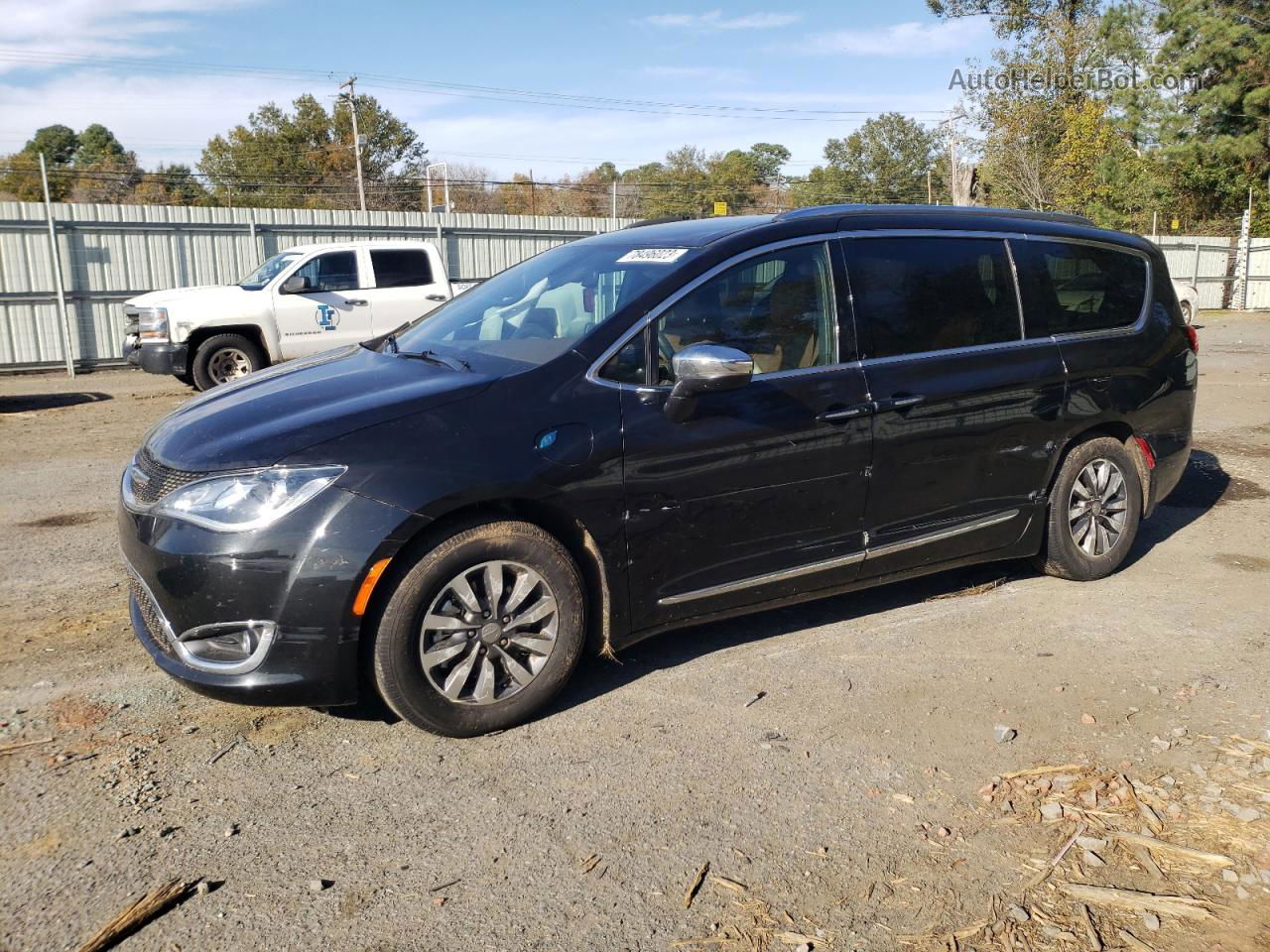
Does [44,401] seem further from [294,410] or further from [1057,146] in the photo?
[1057,146]

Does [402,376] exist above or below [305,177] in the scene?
below

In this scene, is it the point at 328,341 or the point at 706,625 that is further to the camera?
the point at 328,341

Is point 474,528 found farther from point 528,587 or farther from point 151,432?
point 151,432

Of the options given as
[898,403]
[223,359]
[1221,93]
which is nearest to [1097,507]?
[898,403]

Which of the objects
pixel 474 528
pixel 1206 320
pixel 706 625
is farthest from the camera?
pixel 1206 320

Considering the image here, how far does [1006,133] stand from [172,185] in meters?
33.6

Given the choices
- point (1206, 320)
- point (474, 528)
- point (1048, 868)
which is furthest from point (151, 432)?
point (1206, 320)

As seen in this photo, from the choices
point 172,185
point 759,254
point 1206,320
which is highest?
point 172,185

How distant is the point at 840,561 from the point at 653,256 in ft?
4.99

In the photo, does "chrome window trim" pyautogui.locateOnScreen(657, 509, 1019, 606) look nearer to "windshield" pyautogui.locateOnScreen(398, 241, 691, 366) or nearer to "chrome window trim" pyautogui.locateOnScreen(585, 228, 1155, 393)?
"chrome window trim" pyautogui.locateOnScreen(585, 228, 1155, 393)

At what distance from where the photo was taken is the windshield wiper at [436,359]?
4.17 metres

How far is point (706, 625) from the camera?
499cm

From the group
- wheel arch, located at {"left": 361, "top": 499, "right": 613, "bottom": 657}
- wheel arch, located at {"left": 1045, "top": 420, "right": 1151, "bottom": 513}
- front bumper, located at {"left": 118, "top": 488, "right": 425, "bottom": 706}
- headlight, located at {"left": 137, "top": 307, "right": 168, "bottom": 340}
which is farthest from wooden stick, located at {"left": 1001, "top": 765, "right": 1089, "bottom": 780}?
headlight, located at {"left": 137, "top": 307, "right": 168, "bottom": 340}

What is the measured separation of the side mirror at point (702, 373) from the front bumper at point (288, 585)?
42.5 inches
